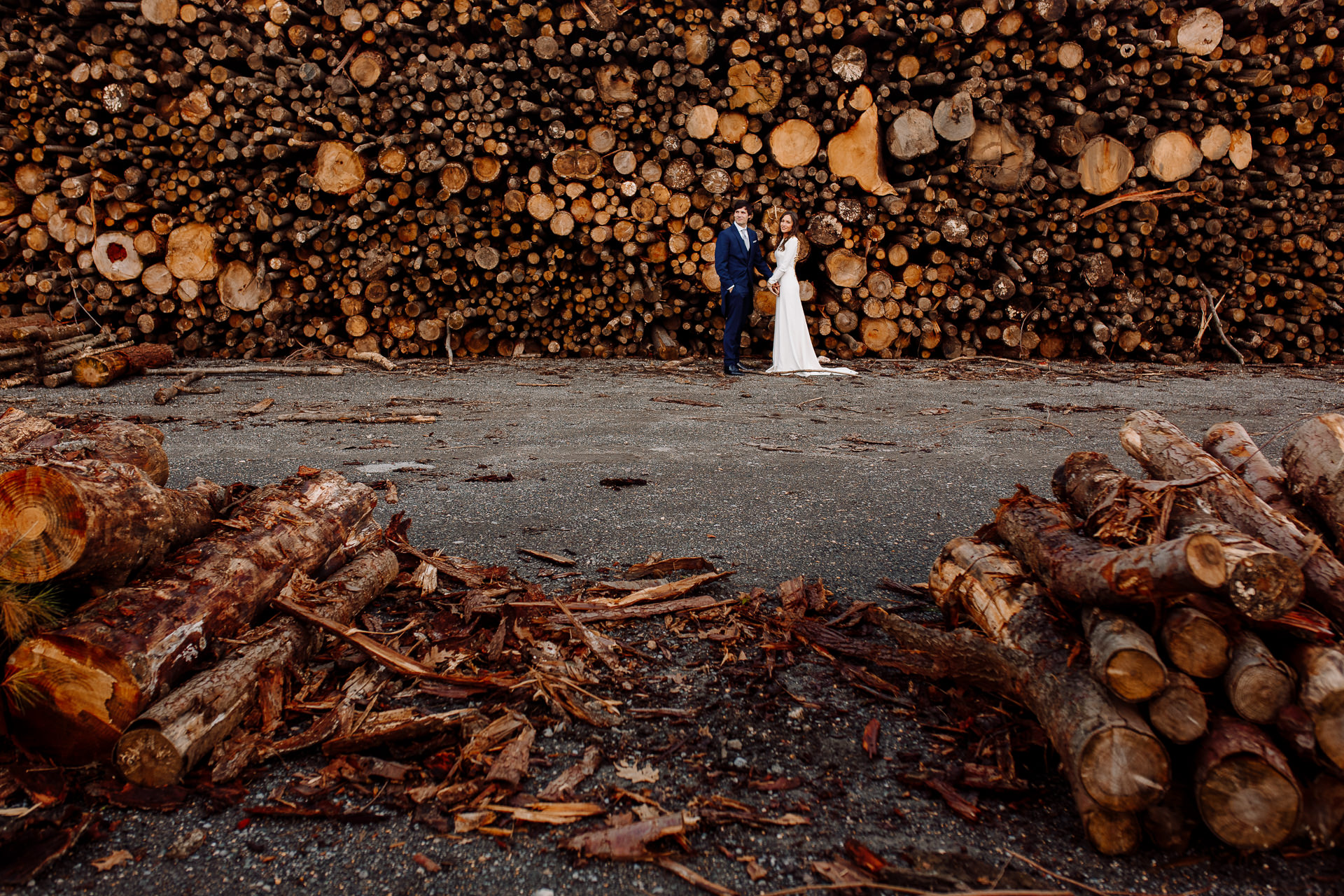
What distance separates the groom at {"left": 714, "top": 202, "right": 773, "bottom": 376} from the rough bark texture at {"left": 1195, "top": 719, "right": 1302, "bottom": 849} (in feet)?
24.2

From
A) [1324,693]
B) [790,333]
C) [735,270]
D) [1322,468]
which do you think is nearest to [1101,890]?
[1324,693]

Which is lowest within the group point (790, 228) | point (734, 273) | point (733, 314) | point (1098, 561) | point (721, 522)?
point (721, 522)

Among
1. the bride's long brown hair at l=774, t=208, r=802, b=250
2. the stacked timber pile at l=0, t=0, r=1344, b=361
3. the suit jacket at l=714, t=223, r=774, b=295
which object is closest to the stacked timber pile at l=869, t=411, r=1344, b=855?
the suit jacket at l=714, t=223, r=774, b=295

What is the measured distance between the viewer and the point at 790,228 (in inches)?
339

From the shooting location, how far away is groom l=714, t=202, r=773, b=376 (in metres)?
8.53

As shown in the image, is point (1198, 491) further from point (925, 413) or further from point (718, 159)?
point (718, 159)

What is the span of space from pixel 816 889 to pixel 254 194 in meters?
9.92

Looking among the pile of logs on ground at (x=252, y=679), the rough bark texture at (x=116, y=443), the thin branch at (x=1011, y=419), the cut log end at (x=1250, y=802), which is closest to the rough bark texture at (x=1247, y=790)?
the cut log end at (x=1250, y=802)

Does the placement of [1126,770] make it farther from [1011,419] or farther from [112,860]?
[1011,419]

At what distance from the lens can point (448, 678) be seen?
215 cm

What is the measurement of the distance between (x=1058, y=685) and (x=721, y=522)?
→ 194 centimetres

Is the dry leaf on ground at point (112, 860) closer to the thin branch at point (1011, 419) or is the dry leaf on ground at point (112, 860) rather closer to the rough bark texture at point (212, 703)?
the rough bark texture at point (212, 703)

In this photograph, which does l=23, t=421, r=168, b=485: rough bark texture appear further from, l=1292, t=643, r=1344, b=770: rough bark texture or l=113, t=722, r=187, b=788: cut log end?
l=1292, t=643, r=1344, b=770: rough bark texture

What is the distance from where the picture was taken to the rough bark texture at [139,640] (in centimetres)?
174
